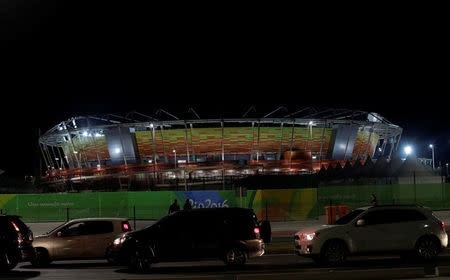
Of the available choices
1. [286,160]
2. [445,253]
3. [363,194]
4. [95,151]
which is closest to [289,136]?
[286,160]

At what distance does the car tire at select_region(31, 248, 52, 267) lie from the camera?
1582 centimetres

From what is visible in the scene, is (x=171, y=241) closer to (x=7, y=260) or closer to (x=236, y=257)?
(x=236, y=257)

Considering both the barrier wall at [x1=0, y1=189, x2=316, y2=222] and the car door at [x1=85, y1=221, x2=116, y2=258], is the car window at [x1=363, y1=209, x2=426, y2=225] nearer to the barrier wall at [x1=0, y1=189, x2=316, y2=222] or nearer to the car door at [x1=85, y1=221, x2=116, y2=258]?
the car door at [x1=85, y1=221, x2=116, y2=258]

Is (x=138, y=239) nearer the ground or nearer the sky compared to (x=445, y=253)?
nearer the sky

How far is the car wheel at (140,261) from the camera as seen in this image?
44.6 feet

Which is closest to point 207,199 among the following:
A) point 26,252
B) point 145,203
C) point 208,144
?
point 145,203

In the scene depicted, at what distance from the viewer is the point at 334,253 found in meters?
13.7

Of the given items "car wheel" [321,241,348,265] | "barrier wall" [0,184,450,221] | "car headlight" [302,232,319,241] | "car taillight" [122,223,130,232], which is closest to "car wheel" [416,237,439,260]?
"car wheel" [321,241,348,265]

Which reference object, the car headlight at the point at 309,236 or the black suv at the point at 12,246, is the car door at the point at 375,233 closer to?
the car headlight at the point at 309,236

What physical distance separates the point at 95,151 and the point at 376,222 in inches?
2682

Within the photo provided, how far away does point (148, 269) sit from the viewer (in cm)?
1380

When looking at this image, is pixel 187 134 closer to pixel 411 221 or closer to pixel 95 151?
pixel 95 151

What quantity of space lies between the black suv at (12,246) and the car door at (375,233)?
352 inches

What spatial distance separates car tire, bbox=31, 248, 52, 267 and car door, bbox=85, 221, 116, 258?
1207mm
